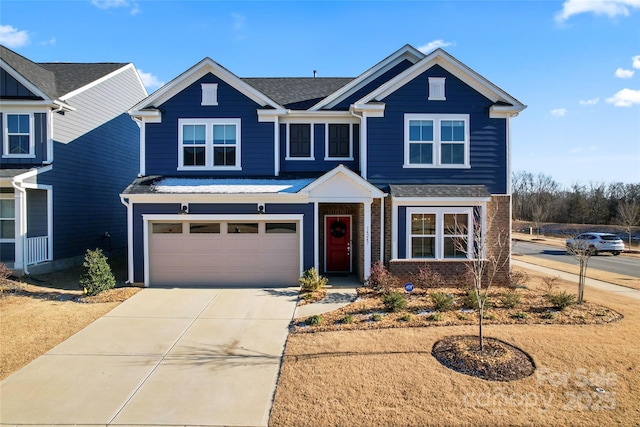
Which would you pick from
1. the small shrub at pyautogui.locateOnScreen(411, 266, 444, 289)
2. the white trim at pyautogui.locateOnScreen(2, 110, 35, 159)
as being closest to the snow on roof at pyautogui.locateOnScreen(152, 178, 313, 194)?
the small shrub at pyautogui.locateOnScreen(411, 266, 444, 289)

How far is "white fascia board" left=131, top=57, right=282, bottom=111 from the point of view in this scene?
41.0 ft

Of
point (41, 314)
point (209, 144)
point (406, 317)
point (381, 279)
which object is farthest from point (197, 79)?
point (406, 317)

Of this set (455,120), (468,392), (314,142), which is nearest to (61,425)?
(468,392)

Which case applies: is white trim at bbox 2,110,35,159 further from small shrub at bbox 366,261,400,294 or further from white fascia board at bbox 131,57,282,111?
small shrub at bbox 366,261,400,294

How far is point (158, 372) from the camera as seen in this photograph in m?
5.99

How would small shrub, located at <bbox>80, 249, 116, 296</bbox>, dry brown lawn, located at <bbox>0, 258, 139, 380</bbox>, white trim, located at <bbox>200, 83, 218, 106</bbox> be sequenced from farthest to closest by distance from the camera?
1. white trim, located at <bbox>200, 83, 218, 106</bbox>
2. small shrub, located at <bbox>80, 249, 116, 296</bbox>
3. dry brown lawn, located at <bbox>0, 258, 139, 380</bbox>

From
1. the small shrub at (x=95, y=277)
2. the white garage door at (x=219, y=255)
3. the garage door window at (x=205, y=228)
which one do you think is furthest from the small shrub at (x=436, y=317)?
the small shrub at (x=95, y=277)

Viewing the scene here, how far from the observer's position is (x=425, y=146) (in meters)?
12.3

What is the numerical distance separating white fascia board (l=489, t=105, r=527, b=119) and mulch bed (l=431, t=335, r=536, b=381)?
8.11 m

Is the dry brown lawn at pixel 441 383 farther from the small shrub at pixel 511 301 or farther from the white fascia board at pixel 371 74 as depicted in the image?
the white fascia board at pixel 371 74

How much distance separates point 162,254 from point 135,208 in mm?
1733

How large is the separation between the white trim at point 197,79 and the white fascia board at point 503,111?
7.22 metres

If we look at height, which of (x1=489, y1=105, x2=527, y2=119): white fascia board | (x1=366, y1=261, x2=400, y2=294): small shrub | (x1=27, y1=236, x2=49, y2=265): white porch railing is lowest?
(x1=366, y1=261, x2=400, y2=294): small shrub

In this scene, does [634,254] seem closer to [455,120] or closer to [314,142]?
[455,120]
